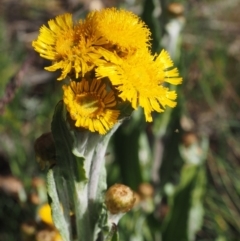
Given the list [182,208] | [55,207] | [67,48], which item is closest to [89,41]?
[67,48]

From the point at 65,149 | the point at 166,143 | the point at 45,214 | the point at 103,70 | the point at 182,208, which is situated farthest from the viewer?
the point at 166,143

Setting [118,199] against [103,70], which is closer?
[103,70]

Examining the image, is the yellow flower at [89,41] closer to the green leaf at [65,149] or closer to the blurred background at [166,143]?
the green leaf at [65,149]

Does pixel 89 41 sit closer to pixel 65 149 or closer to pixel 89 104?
pixel 89 104

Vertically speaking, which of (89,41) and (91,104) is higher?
(89,41)

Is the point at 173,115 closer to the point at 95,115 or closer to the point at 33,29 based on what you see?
the point at 95,115

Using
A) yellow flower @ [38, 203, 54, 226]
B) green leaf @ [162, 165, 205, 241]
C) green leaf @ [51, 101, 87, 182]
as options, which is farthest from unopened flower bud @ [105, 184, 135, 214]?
green leaf @ [162, 165, 205, 241]

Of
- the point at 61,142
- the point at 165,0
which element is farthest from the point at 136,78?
the point at 165,0

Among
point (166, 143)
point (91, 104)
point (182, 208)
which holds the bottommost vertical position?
point (182, 208)
